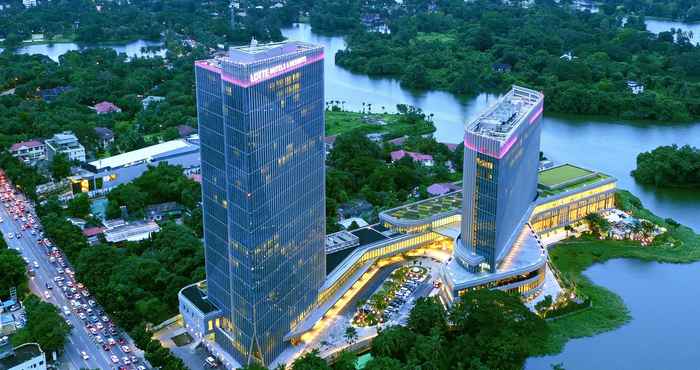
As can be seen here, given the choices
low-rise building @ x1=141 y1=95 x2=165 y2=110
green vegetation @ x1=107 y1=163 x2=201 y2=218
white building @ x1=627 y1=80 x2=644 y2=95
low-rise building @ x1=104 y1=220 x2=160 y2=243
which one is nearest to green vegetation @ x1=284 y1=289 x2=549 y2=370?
low-rise building @ x1=104 y1=220 x2=160 y2=243

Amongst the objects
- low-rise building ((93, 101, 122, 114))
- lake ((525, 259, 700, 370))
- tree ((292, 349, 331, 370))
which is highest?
low-rise building ((93, 101, 122, 114))

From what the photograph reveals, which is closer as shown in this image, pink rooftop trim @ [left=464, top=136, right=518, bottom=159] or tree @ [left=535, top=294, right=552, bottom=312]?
pink rooftop trim @ [left=464, top=136, right=518, bottom=159]

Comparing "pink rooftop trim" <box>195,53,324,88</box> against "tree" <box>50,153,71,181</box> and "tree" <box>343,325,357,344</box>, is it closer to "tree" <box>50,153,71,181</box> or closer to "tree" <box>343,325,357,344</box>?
"tree" <box>343,325,357,344</box>

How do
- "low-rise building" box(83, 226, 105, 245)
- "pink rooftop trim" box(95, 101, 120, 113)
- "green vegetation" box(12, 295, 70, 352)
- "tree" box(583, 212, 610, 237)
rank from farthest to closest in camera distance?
1. "pink rooftop trim" box(95, 101, 120, 113)
2. "tree" box(583, 212, 610, 237)
3. "low-rise building" box(83, 226, 105, 245)
4. "green vegetation" box(12, 295, 70, 352)

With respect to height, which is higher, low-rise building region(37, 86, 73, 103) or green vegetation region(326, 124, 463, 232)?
low-rise building region(37, 86, 73, 103)

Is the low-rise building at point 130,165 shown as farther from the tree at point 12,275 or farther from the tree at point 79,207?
the tree at point 12,275
